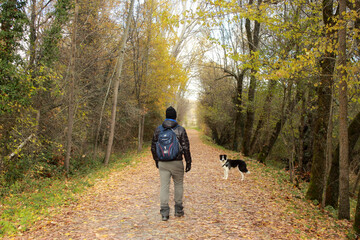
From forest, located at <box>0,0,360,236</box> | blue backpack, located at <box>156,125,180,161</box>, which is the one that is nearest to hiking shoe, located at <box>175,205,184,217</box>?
blue backpack, located at <box>156,125,180,161</box>

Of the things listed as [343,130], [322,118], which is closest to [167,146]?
[343,130]

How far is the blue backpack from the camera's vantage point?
15.8 ft

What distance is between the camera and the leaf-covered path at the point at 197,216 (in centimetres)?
468

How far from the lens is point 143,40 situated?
1706cm

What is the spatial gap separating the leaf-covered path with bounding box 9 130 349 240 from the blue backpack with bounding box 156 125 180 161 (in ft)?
4.43

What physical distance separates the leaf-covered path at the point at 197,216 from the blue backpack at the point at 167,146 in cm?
135

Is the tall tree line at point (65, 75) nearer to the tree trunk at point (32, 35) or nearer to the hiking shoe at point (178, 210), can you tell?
the tree trunk at point (32, 35)

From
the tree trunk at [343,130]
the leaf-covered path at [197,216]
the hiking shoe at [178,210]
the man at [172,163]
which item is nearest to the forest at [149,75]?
the tree trunk at [343,130]

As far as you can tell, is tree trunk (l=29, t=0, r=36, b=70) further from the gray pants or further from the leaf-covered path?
the gray pants

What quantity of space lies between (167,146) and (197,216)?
1840mm

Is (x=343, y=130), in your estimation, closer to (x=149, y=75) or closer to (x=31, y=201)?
(x=31, y=201)

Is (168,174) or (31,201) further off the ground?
(168,174)

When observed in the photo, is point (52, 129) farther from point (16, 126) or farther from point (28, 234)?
point (28, 234)

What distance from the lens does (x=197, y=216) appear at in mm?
5512
